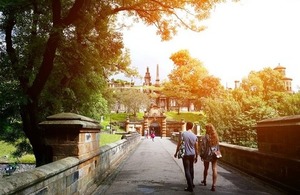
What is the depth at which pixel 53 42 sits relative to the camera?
10008 mm

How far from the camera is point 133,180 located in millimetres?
9250

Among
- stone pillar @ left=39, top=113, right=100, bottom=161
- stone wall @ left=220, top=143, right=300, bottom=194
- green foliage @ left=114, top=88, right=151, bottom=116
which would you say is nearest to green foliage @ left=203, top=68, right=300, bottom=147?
stone wall @ left=220, top=143, right=300, bottom=194

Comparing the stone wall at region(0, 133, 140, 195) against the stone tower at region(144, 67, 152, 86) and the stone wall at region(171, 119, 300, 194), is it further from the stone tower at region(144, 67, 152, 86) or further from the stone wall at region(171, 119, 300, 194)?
the stone tower at region(144, 67, 152, 86)

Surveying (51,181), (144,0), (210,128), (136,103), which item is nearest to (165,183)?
(210,128)

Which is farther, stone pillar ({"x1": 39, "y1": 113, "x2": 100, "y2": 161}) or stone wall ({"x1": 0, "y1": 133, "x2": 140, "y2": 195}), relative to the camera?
stone pillar ({"x1": 39, "y1": 113, "x2": 100, "y2": 161})

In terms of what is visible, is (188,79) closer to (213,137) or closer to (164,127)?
(164,127)

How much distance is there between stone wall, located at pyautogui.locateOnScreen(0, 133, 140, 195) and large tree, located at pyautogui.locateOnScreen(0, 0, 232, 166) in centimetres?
264

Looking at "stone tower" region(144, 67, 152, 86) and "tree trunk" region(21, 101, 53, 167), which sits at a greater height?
"stone tower" region(144, 67, 152, 86)

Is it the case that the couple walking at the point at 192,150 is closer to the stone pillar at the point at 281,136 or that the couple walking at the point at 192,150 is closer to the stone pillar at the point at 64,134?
the stone pillar at the point at 281,136

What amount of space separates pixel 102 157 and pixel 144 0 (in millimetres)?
6345

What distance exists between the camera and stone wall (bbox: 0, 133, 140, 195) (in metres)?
3.50

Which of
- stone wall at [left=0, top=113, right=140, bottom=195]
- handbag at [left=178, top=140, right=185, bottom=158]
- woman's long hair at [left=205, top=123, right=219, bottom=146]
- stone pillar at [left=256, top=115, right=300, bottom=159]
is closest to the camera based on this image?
stone wall at [left=0, top=113, right=140, bottom=195]

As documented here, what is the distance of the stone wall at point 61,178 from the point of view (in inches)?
138

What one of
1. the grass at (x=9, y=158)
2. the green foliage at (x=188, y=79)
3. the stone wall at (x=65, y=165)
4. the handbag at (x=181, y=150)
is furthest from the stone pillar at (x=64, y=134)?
the green foliage at (x=188, y=79)
